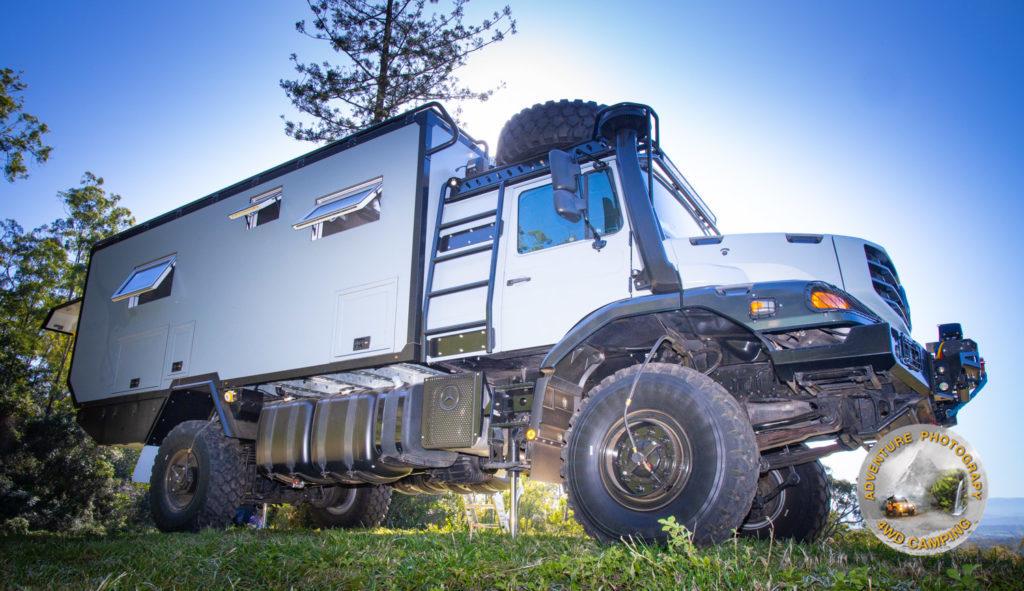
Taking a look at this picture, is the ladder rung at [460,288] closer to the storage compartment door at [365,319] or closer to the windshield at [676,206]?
the storage compartment door at [365,319]

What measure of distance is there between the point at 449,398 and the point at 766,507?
293 centimetres

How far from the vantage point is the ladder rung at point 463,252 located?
210 inches

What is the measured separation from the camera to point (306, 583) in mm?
3402

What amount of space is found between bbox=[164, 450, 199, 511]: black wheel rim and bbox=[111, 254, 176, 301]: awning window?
7.59ft

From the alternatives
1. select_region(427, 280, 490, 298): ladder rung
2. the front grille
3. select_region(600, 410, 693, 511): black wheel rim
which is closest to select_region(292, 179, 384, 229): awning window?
select_region(427, 280, 490, 298): ladder rung

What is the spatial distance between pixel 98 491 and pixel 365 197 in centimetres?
1787

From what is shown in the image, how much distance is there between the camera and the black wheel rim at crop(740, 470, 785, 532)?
16.9ft

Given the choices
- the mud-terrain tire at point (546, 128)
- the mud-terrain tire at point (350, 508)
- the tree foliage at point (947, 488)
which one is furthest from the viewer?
the mud-terrain tire at point (350, 508)

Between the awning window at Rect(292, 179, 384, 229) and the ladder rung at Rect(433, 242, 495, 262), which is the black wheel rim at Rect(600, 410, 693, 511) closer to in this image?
the ladder rung at Rect(433, 242, 495, 262)

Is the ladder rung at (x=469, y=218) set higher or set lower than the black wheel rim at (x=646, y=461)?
higher

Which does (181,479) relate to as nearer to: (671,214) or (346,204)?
(346,204)

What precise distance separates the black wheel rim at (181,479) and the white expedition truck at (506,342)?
4 centimetres

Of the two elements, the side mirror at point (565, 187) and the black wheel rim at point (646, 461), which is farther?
the side mirror at point (565, 187)

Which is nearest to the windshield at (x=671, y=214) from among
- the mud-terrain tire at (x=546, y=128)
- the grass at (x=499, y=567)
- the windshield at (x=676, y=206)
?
the windshield at (x=676, y=206)
